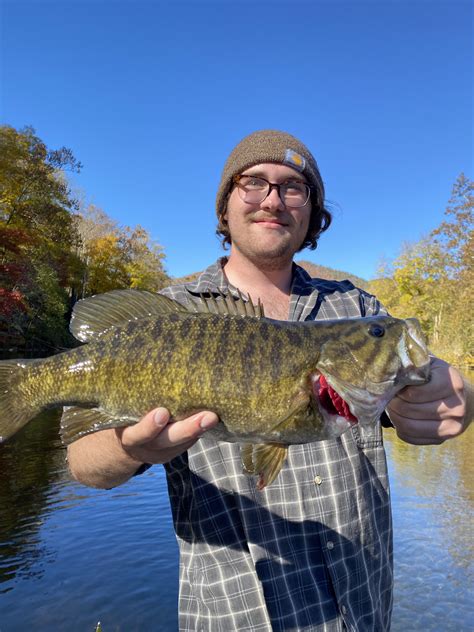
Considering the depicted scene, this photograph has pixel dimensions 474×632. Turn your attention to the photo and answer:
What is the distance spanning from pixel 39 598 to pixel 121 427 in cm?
652

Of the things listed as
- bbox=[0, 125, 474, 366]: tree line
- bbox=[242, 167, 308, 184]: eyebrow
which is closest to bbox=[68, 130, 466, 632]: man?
bbox=[242, 167, 308, 184]: eyebrow

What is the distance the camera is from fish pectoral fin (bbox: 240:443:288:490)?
8.41 feet

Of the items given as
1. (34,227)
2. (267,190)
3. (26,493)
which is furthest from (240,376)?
(34,227)

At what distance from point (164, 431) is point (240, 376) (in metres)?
0.47

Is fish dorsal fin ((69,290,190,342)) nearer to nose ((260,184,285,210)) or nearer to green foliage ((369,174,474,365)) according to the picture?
nose ((260,184,285,210))

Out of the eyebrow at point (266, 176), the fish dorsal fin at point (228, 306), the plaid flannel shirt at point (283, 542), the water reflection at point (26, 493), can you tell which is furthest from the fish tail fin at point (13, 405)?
the water reflection at point (26, 493)

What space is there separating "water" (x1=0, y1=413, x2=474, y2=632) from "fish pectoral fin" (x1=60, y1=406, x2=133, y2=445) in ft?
18.3

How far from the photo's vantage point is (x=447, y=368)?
263 centimetres

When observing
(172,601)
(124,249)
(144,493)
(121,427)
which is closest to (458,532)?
(172,601)

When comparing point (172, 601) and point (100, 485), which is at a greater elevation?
point (100, 485)

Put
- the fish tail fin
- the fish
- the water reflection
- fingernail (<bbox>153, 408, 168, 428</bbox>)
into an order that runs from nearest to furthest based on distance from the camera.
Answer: fingernail (<bbox>153, 408, 168, 428</bbox>), the fish, the fish tail fin, the water reflection

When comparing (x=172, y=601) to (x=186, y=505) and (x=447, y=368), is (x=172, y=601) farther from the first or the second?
(x=447, y=368)

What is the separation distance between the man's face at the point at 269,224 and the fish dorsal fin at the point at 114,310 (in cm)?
119

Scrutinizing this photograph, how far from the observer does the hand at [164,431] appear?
7.94 feet
